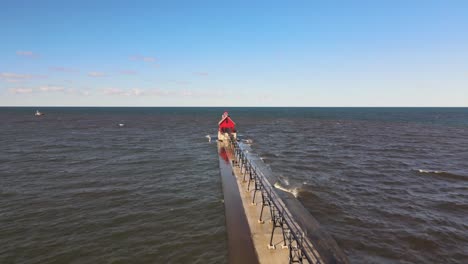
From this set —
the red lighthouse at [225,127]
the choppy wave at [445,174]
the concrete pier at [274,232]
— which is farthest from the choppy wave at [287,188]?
the red lighthouse at [225,127]

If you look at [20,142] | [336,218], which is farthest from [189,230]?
[20,142]

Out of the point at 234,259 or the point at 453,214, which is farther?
the point at 453,214

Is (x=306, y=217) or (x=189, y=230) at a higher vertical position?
(x=306, y=217)

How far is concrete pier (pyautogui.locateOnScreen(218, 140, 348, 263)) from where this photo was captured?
10961 mm

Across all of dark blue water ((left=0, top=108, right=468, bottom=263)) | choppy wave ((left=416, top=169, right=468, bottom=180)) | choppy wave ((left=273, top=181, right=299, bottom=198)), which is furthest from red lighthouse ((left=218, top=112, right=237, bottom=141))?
choppy wave ((left=416, top=169, right=468, bottom=180))

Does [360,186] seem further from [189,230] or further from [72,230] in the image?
[72,230]

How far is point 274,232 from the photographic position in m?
13.3

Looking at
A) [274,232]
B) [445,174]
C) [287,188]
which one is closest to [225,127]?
[287,188]

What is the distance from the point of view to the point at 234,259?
11883 mm

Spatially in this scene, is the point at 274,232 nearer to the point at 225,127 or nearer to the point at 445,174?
the point at 445,174

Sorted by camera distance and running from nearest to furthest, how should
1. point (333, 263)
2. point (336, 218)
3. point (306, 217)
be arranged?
1. point (333, 263)
2. point (306, 217)
3. point (336, 218)

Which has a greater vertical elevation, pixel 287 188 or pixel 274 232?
pixel 274 232

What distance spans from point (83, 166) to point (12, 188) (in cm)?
784

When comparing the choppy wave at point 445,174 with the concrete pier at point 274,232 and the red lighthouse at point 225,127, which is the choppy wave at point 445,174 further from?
the red lighthouse at point 225,127
